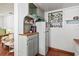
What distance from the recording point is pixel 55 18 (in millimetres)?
3443

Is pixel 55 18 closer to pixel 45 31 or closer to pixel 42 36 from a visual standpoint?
pixel 45 31

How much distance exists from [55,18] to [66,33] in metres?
0.69

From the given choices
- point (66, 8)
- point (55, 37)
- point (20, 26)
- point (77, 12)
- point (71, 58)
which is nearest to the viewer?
point (71, 58)

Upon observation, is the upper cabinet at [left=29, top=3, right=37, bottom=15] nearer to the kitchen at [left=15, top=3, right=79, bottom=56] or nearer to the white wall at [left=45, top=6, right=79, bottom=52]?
the kitchen at [left=15, top=3, right=79, bottom=56]

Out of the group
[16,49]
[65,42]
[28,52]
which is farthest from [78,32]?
[16,49]

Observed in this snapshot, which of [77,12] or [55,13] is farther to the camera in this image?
[55,13]

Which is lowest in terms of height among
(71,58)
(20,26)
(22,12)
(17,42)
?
(17,42)

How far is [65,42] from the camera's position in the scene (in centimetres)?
311

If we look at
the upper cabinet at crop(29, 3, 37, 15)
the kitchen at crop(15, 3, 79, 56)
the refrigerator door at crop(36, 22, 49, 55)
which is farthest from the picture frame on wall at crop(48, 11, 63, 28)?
the refrigerator door at crop(36, 22, 49, 55)

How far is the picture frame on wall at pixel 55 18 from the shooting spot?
3268 millimetres

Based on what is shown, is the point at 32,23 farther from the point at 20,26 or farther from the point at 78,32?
the point at 78,32

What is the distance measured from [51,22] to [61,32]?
1.83ft

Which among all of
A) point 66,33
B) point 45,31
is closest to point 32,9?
point 45,31

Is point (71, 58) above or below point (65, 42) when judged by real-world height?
above
